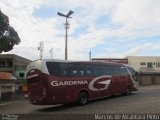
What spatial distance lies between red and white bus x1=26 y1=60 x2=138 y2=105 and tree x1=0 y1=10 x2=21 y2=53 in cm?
2309

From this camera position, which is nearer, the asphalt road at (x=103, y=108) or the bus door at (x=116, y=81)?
Answer: the asphalt road at (x=103, y=108)

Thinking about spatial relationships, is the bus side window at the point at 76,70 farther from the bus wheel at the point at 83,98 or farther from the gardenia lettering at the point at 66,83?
the bus wheel at the point at 83,98

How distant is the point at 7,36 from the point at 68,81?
2744 cm

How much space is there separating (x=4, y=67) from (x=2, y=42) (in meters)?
18.7

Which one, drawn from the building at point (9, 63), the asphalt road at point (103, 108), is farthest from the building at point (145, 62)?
the asphalt road at point (103, 108)

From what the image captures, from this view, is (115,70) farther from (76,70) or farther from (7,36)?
(7,36)

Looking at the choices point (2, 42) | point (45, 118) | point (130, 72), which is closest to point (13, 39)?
point (2, 42)

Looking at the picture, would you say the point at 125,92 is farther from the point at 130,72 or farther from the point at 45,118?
the point at 45,118

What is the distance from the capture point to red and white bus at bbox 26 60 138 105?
2248 cm

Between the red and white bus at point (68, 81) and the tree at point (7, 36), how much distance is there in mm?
23093

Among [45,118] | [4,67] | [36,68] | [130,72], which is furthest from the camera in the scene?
[4,67]

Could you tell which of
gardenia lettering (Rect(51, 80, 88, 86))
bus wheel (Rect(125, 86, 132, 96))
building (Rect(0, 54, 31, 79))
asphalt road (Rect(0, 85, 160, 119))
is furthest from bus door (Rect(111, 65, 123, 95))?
building (Rect(0, 54, 31, 79))

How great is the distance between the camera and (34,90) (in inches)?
906

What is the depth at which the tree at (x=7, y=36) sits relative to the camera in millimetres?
47944
